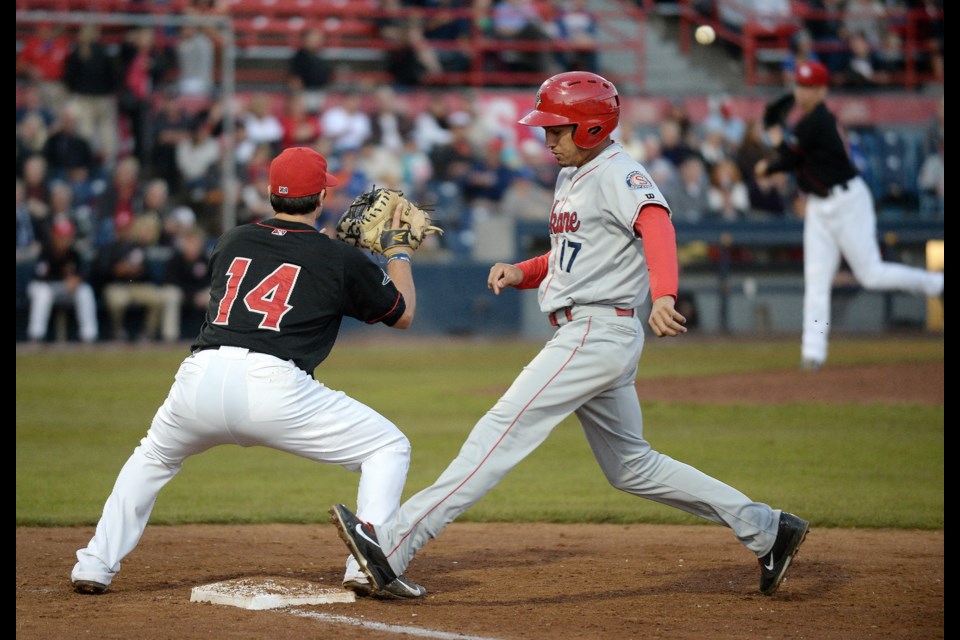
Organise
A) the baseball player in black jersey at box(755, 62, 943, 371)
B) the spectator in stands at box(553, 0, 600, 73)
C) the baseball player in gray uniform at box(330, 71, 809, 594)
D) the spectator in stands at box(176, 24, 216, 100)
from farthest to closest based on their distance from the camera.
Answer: the spectator in stands at box(553, 0, 600, 73), the spectator in stands at box(176, 24, 216, 100), the baseball player in black jersey at box(755, 62, 943, 371), the baseball player in gray uniform at box(330, 71, 809, 594)

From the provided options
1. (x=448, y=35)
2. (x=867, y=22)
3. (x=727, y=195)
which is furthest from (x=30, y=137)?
(x=867, y=22)

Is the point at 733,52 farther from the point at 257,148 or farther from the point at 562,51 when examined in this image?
the point at 257,148

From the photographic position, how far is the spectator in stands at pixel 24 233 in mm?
17859

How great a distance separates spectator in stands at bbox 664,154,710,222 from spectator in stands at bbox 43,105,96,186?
27.0 ft

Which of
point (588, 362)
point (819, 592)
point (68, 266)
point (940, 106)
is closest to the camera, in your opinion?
point (588, 362)

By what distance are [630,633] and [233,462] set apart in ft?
18.0

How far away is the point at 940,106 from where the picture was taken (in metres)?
21.6

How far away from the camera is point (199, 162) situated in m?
19.1

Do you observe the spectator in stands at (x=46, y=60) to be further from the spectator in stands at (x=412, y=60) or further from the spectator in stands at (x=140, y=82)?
the spectator in stands at (x=412, y=60)

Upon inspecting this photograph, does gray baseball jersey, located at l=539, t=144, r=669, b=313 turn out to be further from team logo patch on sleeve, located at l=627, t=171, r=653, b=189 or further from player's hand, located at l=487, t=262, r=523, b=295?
player's hand, located at l=487, t=262, r=523, b=295

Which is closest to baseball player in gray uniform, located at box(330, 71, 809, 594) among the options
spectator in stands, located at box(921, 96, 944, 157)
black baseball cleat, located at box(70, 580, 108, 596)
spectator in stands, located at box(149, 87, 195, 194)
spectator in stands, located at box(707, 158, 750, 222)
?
black baseball cleat, located at box(70, 580, 108, 596)

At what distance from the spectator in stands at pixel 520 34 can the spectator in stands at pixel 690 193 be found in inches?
144

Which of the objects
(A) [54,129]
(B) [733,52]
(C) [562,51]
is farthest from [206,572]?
(B) [733,52]

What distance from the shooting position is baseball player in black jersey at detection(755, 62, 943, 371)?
11.5 meters
